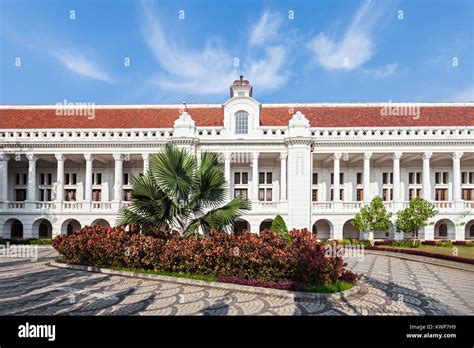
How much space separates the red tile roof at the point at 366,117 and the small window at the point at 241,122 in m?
2.04

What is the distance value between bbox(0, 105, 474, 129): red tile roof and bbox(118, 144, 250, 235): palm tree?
59.1ft

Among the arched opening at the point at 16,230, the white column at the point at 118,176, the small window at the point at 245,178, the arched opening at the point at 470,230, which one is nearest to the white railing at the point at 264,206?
the small window at the point at 245,178

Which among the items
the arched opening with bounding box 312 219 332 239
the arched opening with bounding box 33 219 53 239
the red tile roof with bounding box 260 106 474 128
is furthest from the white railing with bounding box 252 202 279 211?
the arched opening with bounding box 33 219 53 239

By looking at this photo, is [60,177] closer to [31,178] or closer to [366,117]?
[31,178]

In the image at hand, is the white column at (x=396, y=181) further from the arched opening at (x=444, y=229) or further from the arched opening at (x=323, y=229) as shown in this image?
the arched opening at (x=323, y=229)

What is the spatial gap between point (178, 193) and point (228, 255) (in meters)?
3.02

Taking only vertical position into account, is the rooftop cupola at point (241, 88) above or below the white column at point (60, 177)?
above

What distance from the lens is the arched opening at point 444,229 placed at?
1101 inches

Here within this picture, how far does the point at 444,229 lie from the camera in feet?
101

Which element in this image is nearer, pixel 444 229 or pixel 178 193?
pixel 178 193

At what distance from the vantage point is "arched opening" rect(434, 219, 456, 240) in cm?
2795

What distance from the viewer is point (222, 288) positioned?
403 inches

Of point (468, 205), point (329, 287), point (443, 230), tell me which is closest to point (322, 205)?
point (443, 230)
